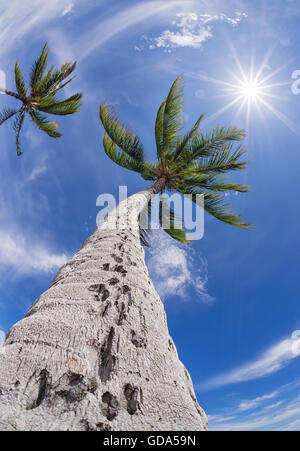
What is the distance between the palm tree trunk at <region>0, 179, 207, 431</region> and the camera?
1066 millimetres

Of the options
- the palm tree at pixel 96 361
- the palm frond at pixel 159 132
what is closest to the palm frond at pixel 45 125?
the palm frond at pixel 159 132

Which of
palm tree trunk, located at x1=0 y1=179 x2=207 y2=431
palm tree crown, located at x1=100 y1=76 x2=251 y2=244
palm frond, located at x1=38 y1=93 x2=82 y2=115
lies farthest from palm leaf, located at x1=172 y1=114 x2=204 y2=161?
palm tree trunk, located at x1=0 y1=179 x2=207 y2=431

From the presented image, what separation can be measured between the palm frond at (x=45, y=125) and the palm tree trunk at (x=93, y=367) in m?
7.89

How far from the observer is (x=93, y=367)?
1.32 m

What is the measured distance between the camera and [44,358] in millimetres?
1249

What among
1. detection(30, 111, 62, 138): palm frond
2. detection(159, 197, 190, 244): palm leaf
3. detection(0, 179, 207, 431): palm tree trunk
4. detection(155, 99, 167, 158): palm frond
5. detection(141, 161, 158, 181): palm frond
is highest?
detection(30, 111, 62, 138): palm frond

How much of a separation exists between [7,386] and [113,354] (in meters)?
0.54

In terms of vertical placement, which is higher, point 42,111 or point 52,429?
point 42,111

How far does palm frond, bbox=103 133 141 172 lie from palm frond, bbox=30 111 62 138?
2893 mm

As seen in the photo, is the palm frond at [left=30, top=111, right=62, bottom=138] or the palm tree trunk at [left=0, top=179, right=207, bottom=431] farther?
the palm frond at [left=30, top=111, right=62, bottom=138]

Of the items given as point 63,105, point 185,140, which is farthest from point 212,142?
point 63,105

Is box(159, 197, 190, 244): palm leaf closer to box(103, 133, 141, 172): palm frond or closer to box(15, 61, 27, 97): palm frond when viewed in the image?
box(103, 133, 141, 172): palm frond
